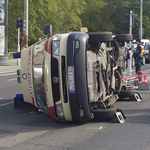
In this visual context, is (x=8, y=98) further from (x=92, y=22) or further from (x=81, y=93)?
(x=92, y=22)

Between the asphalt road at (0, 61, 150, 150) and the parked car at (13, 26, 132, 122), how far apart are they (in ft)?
0.97

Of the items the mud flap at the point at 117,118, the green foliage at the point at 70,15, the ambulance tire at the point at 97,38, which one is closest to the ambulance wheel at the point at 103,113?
the mud flap at the point at 117,118

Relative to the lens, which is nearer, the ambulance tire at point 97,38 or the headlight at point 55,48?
the headlight at point 55,48

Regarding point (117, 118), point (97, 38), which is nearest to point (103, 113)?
point (117, 118)

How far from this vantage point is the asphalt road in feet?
19.8

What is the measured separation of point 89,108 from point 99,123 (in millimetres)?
733

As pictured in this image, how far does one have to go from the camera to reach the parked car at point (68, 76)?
22.3ft

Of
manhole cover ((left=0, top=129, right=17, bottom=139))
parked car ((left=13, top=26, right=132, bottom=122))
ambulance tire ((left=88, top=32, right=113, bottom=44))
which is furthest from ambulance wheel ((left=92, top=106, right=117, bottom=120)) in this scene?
manhole cover ((left=0, top=129, right=17, bottom=139))

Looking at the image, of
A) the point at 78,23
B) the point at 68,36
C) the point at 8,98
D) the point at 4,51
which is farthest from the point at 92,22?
the point at 68,36

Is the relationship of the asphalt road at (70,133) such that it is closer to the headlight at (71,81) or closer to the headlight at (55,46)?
the headlight at (71,81)

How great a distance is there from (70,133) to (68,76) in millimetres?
1045

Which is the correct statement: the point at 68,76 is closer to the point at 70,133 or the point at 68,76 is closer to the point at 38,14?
the point at 70,133

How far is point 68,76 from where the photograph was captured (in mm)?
6805

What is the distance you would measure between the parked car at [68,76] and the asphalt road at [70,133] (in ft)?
0.97
